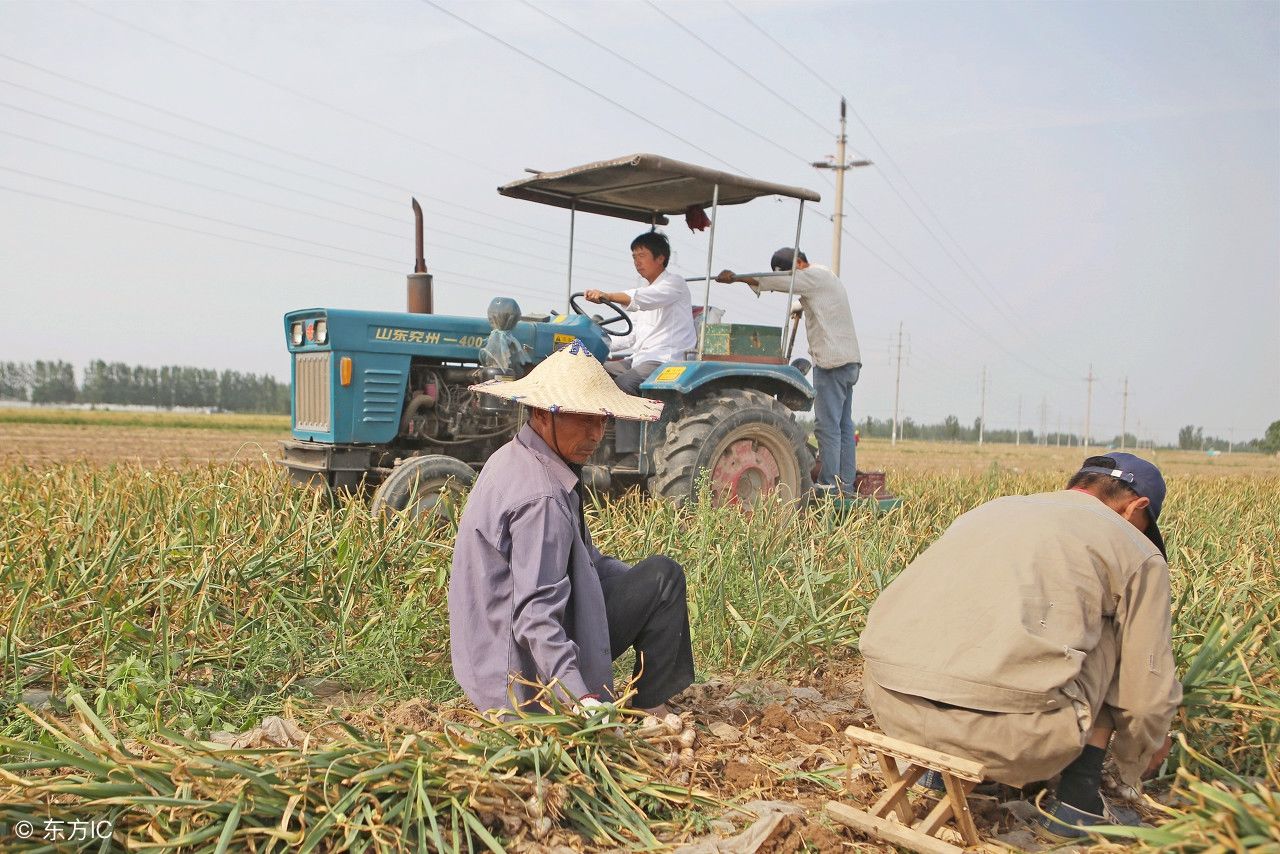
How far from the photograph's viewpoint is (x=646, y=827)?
2.38 meters

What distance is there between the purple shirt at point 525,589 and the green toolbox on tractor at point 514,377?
117 inches

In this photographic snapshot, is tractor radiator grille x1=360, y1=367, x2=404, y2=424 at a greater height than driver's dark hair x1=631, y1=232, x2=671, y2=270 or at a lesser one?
lesser

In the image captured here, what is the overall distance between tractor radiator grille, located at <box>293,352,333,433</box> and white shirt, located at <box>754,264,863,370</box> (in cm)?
346

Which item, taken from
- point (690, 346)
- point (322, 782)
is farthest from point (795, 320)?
point (322, 782)

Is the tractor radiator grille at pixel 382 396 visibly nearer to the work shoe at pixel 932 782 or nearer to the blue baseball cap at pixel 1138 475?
the work shoe at pixel 932 782

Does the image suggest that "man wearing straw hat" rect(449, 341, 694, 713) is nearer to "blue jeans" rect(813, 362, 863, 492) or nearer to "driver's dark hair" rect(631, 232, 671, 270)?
"driver's dark hair" rect(631, 232, 671, 270)

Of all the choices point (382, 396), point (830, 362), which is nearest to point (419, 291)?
point (382, 396)

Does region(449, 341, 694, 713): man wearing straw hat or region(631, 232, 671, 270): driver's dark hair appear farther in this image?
region(631, 232, 671, 270): driver's dark hair

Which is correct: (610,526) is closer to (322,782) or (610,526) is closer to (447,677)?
(447,677)

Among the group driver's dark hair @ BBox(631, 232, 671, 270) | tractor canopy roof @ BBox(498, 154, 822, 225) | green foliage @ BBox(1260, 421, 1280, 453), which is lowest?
green foliage @ BBox(1260, 421, 1280, 453)

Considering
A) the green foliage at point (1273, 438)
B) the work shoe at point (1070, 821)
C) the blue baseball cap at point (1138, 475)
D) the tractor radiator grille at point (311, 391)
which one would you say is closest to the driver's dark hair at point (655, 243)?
the tractor radiator grille at point (311, 391)

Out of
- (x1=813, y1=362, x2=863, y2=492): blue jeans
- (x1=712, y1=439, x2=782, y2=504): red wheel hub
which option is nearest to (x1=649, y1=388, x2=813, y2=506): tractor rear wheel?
(x1=712, y1=439, x2=782, y2=504): red wheel hub

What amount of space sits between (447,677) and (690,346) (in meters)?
3.69

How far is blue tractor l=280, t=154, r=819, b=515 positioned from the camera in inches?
246
